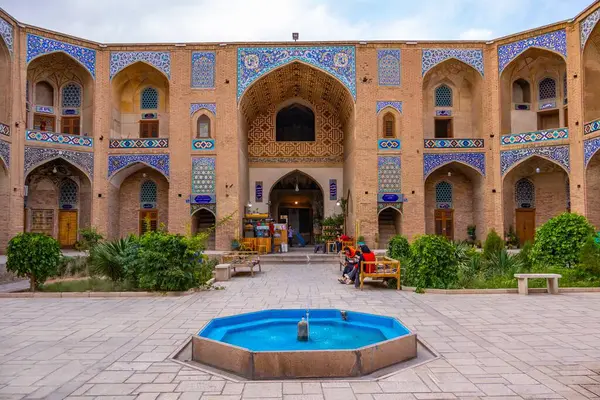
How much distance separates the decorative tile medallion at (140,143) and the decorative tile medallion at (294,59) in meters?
3.75

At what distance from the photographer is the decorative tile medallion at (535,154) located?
14.9 m

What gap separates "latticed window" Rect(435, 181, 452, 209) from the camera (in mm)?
17891

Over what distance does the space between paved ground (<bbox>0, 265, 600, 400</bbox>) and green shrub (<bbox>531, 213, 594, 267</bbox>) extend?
234cm

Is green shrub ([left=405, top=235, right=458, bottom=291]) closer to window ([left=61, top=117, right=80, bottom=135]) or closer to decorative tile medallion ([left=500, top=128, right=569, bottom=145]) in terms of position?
decorative tile medallion ([left=500, top=128, right=569, bottom=145])

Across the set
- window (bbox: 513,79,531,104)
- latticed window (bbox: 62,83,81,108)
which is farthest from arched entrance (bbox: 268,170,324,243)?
window (bbox: 513,79,531,104)

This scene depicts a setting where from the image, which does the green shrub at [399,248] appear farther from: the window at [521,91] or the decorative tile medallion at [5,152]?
the decorative tile medallion at [5,152]

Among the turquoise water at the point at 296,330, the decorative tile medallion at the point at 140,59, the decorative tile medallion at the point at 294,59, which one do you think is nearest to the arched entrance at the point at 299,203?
the decorative tile medallion at the point at 294,59

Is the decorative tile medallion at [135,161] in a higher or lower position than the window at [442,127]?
lower

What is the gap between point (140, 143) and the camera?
16.8 meters

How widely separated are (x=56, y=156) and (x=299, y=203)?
11.4 metres

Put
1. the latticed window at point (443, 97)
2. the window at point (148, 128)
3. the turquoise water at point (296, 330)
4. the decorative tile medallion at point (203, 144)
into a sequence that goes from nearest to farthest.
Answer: the turquoise water at point (296, 330) → the decorative tile medallion at point (203, 144) → the latticed window at point (443, 97) → the window at point (148, 128)

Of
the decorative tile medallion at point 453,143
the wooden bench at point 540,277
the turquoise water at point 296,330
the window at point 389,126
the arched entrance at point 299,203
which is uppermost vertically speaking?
the window at point 389,126

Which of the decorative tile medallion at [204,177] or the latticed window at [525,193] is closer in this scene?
the decorative tile medallion at [204,177]

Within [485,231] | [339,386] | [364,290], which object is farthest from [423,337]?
[485,231]
